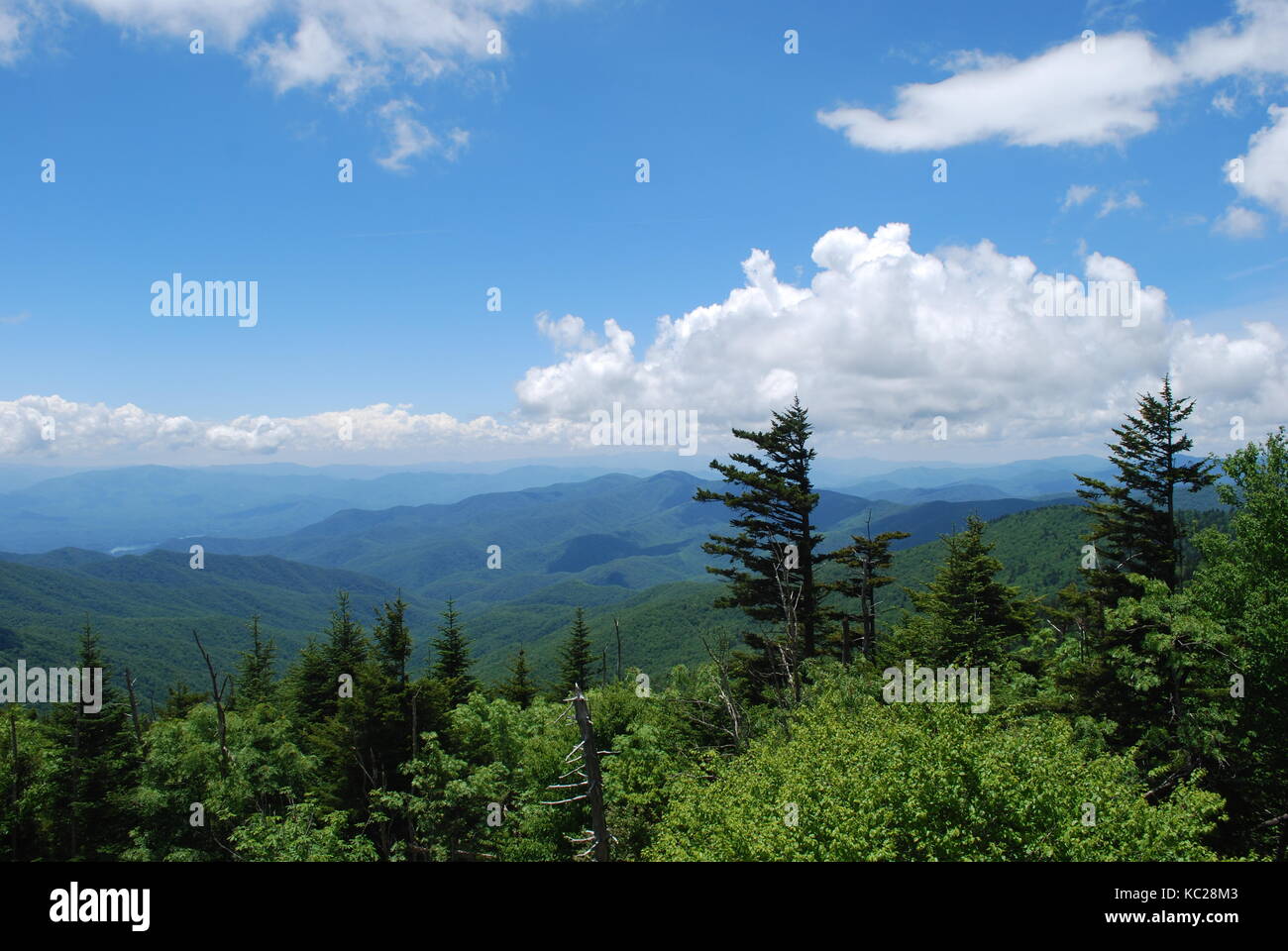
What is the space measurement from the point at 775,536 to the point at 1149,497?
610 inches

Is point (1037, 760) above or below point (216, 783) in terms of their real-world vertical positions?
above

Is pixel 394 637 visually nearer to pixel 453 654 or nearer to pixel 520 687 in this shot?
pixel 453 654

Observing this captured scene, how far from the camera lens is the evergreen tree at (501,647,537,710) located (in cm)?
4588

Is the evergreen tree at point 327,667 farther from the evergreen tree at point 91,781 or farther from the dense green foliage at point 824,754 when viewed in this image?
the evergreen tree at point 91,781

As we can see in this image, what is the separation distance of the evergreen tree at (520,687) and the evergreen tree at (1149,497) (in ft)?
113

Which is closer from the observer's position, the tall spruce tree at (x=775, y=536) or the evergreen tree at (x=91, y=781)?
the tall spruce tree at (x=775, y=536)

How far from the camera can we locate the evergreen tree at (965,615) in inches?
1041

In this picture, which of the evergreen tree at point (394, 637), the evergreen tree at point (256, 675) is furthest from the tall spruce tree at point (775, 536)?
the evergreen tree at point (256, 675)
